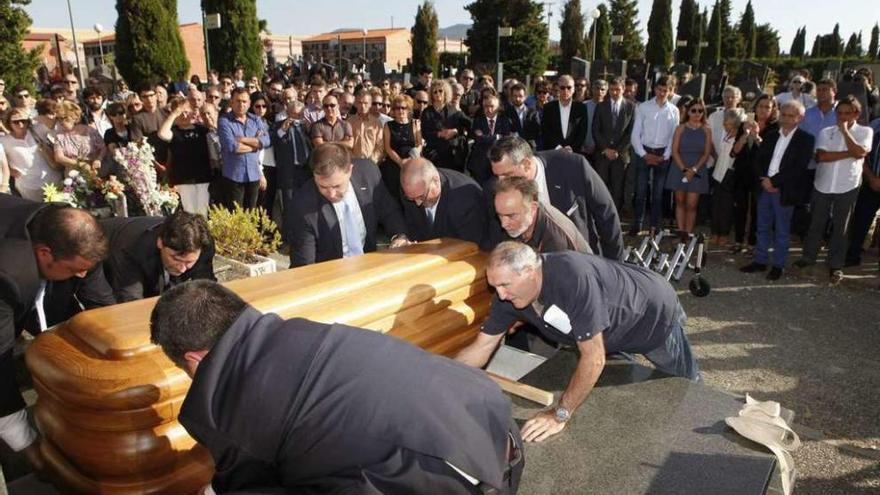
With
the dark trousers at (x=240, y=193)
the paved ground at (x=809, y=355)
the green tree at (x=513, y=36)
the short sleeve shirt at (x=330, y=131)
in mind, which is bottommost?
the paved ground at (x=809, y=355)

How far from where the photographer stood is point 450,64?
39.3 metres

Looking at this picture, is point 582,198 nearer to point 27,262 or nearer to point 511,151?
point 511,151

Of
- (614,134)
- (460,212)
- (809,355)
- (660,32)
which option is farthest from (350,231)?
(660,32)

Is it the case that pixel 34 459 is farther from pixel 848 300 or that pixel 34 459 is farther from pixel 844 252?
pixel 844 252

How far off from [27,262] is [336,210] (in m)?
1.69

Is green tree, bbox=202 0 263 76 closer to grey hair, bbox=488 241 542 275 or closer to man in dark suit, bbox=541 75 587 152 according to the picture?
man in dark suit, bbox=541 75 587 152

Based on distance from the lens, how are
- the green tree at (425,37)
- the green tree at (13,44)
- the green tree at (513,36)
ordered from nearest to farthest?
the green tree at (13,44), the green tree at (513,36), the green tree at (425,37)

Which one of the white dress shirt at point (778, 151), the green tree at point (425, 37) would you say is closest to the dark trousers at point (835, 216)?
the white dress shirt at point (778, 151)

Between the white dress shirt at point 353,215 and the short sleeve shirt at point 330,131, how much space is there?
3056 millimetres

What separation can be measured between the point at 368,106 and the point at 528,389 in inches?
202

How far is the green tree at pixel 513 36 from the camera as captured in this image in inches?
1283

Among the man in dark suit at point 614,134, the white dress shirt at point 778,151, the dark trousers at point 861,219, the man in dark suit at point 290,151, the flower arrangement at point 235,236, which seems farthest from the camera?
the man in dark suit at point 614,134

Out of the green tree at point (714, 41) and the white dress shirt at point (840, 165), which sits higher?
the green tree at point (714, 41)

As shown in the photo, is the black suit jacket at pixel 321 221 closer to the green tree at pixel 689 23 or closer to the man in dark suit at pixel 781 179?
the man in dark suit at pixel 781 179
